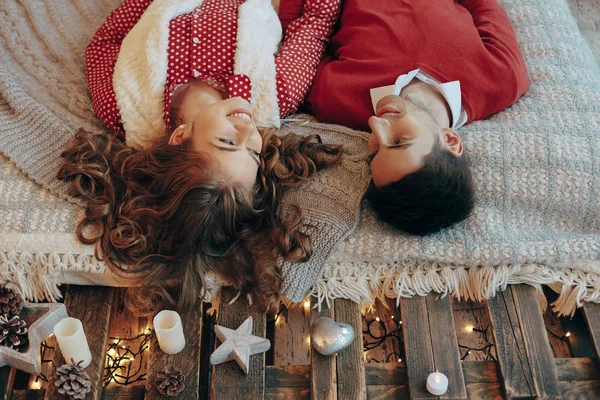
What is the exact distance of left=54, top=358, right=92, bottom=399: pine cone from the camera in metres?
1.12

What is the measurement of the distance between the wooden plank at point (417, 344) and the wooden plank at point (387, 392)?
0.07 ft

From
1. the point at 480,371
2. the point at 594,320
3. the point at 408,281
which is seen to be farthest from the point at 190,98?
the point at 594,320

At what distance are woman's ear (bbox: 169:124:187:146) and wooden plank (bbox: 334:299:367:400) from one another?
1.73 feet

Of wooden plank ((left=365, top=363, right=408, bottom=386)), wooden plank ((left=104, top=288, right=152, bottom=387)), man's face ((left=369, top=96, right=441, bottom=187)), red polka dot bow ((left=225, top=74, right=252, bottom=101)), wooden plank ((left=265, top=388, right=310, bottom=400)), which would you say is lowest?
wooden plank ((left=104, top=288, right=152, bottom=387))

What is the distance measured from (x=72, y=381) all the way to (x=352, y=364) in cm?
55

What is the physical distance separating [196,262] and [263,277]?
5.9 inches

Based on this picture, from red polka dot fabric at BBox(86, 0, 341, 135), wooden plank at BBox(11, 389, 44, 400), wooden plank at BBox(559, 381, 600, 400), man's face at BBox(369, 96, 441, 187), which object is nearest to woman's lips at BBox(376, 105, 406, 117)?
man's face at BBox(369, 96, 441, 187)

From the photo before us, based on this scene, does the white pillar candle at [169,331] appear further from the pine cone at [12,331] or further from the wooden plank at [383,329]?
the wooden plank at [383,329]

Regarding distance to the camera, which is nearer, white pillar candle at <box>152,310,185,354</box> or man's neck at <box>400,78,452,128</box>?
white pillar candle at <box>152,310,185,354</box>

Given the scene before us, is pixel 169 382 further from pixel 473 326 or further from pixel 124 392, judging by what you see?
pixel 473 326

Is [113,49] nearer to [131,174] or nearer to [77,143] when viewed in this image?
[77,143]

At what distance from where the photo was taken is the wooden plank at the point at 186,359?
117 cm

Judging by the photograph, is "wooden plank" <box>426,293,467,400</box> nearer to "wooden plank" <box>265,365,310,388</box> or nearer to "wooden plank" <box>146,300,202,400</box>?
"wooden plank" <box>265,365,310,388</box>

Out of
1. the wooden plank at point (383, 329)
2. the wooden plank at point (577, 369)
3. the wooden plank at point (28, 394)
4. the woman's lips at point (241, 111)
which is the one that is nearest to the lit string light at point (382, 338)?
the wooden plank at point (383, 329)
